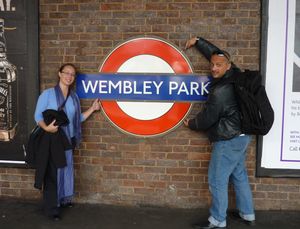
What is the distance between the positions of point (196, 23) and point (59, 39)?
58.6 inches

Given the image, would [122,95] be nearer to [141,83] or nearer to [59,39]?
[141,83]

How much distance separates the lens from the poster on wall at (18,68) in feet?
14.6

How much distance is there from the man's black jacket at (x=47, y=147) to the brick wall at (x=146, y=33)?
50 cm

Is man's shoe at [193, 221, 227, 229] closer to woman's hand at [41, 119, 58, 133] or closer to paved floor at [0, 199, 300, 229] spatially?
paved floor at [0, 199, 300, 229]

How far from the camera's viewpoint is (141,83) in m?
4.35

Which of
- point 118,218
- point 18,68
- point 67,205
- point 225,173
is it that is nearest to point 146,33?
point 18,68

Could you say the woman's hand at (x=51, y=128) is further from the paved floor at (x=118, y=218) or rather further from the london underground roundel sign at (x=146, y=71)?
the paved floor at (x=118, y=218)

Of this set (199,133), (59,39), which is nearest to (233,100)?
(199,133)

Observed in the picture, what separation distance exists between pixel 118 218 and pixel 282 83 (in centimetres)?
218

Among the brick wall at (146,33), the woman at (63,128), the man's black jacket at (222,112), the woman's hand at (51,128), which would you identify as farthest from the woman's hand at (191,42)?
the woman's hand at (51,128)

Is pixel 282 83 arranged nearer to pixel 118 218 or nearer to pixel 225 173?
pixel 225 173

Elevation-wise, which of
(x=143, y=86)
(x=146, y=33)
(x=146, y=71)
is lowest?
(x=143, y=86)

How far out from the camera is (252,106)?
12.2 ft

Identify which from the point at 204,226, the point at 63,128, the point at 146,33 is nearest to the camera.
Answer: the point at 204,226
